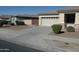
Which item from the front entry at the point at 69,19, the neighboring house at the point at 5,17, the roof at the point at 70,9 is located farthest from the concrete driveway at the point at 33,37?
the roof at the point at 70,9

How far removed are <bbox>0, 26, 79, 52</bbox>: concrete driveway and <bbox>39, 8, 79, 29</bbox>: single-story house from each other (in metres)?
0.43

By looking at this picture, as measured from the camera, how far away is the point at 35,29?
9.42 meters

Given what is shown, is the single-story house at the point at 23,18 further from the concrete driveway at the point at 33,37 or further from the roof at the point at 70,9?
the roof at the point at 70,9

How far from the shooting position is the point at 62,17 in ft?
30.7

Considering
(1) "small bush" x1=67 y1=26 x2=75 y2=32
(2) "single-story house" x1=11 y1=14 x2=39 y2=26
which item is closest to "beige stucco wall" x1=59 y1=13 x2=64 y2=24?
(1) "small bush" x1=67 y1=26 x2=75 y2=32

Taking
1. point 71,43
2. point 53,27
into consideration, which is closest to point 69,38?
point 71,43

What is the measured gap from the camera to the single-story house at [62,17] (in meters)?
9.28

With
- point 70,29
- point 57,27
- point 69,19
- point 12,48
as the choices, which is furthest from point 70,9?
point 12,48

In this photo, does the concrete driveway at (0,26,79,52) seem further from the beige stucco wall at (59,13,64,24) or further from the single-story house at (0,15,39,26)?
the beige stucco wall at (59,13,64,24)

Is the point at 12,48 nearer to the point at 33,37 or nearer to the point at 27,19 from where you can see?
the point at 33,37

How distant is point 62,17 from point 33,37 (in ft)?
5.69

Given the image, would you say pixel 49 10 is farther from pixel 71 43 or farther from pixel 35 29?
pixel 71 43

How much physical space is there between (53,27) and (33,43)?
1254 mm

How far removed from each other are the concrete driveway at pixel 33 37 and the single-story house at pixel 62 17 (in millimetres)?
431
